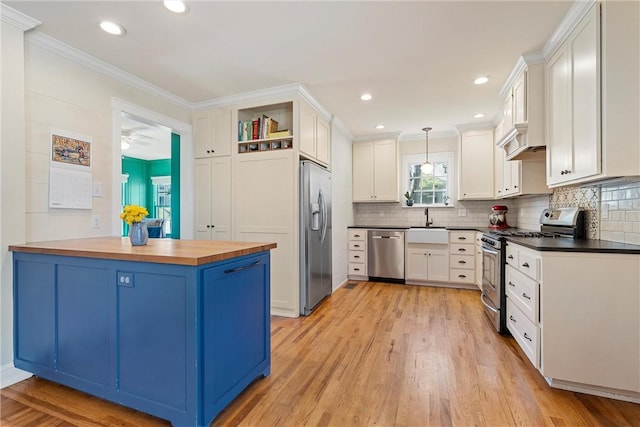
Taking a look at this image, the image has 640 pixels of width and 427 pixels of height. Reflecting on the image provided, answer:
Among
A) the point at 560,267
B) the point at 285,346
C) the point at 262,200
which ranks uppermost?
the point at 262,200

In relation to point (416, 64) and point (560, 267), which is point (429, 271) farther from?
point (416, 64)

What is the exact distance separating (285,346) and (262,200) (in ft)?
5.30

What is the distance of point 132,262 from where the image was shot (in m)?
1.55

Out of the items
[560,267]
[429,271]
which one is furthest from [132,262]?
[429,271]

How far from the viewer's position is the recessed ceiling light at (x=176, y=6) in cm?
190

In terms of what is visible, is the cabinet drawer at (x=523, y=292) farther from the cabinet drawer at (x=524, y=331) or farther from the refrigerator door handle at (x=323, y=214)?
the refrigerator door handle at (x=323, y=214)

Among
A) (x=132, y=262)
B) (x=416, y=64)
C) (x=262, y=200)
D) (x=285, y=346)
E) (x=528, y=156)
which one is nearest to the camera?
(x=132, y=262)

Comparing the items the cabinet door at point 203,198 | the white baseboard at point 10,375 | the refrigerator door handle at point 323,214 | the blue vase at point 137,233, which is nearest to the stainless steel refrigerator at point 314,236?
the refrigerator door handle at point 323,214

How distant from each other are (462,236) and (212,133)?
3792 millimetres

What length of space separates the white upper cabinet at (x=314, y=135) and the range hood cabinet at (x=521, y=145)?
2.09m

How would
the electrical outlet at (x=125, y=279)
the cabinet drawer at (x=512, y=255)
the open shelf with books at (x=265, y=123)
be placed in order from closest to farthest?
the electrical outlet at (x=125, y=279), the cabinet drawer at (x=512, y=255), the open shelf with books at (x=265, y=123)

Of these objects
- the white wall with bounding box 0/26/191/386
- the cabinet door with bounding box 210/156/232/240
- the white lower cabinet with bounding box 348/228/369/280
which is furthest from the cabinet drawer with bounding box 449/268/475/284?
the white wall with bounding box 0/26/191/386

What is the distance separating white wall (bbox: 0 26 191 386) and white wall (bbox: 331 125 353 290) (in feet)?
8.85

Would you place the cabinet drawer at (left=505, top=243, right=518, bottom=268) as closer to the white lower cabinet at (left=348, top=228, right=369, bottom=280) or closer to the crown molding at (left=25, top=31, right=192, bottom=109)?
the white lower cabinet at (left=348, top=228, right=369, bottom=280)
